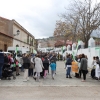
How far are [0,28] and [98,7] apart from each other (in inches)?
613

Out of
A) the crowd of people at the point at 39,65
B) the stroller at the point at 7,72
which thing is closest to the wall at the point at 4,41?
the crowd of people at the point at 39,65

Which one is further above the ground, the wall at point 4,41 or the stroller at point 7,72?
the wall at point 4,41

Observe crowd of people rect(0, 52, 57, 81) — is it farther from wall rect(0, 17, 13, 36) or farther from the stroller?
wall rect(0, 17, 13, 36)

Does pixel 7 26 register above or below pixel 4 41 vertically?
above

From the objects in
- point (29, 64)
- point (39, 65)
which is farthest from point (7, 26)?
point (39, 65)

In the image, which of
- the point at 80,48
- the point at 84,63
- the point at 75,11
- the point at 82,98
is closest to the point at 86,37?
the point at 80,48

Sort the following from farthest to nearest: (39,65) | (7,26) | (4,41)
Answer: (7,26), (4,41), (39,65)

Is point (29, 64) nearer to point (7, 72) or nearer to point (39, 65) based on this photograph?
point (39, 65)

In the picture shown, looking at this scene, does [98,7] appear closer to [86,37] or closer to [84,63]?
[86,37]

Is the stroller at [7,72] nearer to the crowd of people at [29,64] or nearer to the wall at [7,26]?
the crowd of people at [29,64]

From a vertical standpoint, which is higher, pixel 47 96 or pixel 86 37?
pixel 86 37

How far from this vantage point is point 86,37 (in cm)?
2862

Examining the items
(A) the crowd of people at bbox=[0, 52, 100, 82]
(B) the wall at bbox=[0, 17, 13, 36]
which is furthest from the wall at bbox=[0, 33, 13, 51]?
(A) the crowd of people at bbox=[0, 52, 100, 82]

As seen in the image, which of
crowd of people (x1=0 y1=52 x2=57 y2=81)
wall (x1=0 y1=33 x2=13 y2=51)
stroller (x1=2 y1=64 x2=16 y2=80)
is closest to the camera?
crowd of people (x1=0 y1=52 x2=57 y2=81)
